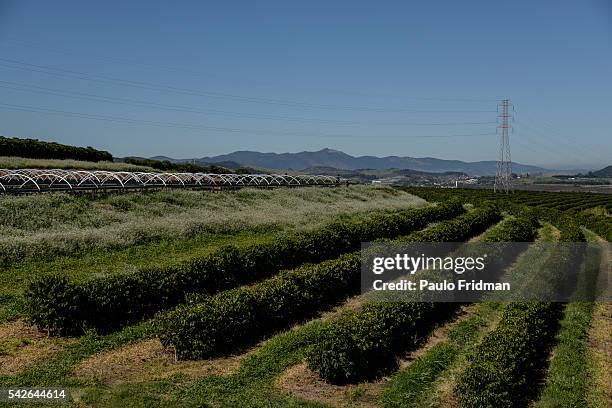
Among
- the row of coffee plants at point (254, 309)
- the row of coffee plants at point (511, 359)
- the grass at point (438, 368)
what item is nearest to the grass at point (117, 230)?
the row of coffee plants at point (254, 309)

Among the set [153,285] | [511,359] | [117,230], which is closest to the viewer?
[511,359]

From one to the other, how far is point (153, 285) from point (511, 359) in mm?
9968

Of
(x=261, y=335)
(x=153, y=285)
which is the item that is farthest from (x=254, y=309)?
(x=153, y=285)

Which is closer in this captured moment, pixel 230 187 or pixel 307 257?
pixel 307 257

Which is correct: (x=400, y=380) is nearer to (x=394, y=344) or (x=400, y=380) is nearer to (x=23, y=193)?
(x=394, y=344)

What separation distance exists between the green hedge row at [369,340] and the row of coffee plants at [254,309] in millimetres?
2109

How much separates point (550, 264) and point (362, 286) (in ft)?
30.8

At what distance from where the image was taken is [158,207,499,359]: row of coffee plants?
1239 centimetres

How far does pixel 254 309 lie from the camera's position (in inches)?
565

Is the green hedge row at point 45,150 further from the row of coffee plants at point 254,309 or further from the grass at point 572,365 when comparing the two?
the grass at point 572,365

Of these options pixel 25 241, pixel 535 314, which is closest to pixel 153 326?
pixel 25 241

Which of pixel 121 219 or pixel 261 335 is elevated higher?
pixel 121 219

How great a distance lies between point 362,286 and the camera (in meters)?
20.1

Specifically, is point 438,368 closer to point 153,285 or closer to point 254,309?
point 254,309
